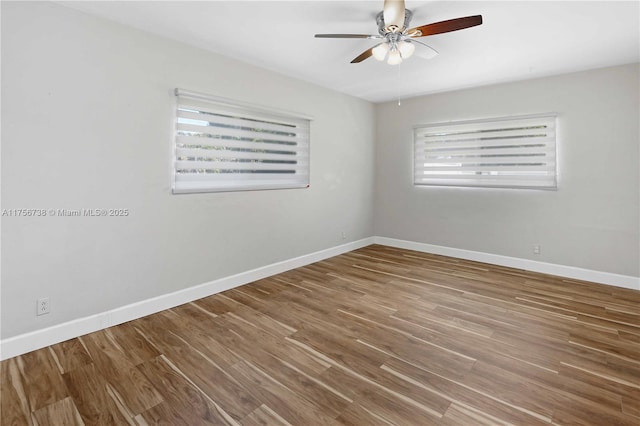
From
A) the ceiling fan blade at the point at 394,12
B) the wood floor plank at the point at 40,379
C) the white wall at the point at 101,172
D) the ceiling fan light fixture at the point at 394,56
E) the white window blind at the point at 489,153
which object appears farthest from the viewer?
the white window blind at the point at 489,153

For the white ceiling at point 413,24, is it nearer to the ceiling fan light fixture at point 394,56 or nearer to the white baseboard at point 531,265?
the ceiling fan light fixture at point 394,56

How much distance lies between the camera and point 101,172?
2588mm

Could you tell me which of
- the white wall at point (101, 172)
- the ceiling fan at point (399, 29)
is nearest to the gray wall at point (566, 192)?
the ceiling fan at point (399, 29)

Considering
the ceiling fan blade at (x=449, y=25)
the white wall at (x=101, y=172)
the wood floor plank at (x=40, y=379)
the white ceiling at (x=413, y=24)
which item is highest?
the white ceiling at (x=413, y=24)

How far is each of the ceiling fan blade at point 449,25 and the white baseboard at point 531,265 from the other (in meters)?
3.44

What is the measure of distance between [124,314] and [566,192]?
200 inches

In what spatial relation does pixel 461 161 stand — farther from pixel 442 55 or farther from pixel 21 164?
pixel 21 164

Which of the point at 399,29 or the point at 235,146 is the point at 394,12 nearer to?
the point at 399,29

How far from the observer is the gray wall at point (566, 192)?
11.9ft

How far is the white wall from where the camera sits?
2.22m

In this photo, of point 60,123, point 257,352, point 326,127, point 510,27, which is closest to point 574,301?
point 510,27

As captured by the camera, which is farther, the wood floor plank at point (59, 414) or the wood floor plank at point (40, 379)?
the wood floor plank at point (40, 379)

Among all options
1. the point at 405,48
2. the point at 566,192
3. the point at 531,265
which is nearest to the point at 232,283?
the point at 405,48

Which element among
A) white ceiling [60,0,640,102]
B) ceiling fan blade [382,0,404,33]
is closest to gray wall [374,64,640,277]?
white ceiling [60,0,640,102]
